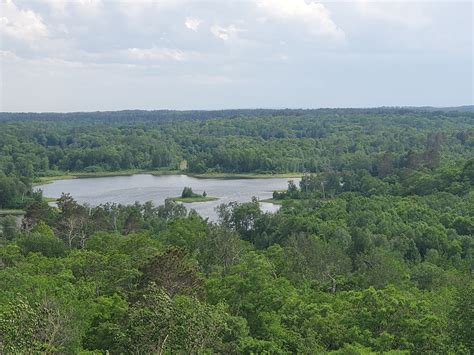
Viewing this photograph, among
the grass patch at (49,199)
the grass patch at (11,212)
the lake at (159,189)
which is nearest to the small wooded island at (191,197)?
the lake at (159,189)

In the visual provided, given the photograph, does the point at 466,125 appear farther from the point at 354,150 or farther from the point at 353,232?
the point at 353,232

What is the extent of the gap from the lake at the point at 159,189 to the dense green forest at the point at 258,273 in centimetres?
709

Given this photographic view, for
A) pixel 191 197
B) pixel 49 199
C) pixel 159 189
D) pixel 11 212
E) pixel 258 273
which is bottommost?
pixel 11 212

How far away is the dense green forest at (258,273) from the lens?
61.9 feet

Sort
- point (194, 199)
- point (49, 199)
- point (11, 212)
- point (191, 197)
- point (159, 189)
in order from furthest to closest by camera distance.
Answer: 1. point (159, 189)
2. point (49, 199)
3. point (191, 197)
4. point (194, 199)
5. point (11, 212)

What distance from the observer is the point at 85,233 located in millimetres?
50719

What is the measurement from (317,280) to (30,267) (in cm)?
1465

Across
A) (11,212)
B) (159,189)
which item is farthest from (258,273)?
(159,189)

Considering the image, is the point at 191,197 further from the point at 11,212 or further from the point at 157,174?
the point at 157,174

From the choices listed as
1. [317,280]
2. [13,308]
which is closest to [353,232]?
[317,280]

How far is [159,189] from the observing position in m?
97.2

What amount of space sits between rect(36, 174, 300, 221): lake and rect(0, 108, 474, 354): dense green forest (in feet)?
23.3

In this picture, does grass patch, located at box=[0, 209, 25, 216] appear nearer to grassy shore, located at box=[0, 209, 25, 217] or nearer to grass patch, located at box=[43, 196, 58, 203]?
grassy shore, located at box=[0, 209, 25, 217]

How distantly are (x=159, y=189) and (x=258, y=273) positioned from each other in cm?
7045
